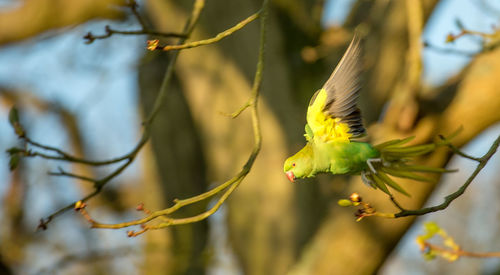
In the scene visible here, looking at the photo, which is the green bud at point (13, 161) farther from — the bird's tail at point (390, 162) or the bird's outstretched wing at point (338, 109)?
the bird's tail at point (390, 162)

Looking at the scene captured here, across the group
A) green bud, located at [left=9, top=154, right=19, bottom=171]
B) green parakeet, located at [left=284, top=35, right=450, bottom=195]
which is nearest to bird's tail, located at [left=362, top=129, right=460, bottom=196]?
green parakeet, located at [left=284, top=35, right=450, bottom=195]

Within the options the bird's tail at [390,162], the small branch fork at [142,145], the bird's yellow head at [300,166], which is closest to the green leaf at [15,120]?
the small branch fork at [142,145]

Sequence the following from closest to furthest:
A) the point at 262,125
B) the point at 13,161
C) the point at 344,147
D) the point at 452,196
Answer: the point at 452,196 < the point at 344,147 < the point at 13,161 < the point at 262,125

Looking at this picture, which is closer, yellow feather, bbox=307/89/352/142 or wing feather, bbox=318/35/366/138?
wing feather, bbox=318/35/366/138

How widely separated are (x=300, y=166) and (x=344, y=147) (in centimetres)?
10

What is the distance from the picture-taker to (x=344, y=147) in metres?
1.17

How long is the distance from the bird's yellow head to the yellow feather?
0.06 meters

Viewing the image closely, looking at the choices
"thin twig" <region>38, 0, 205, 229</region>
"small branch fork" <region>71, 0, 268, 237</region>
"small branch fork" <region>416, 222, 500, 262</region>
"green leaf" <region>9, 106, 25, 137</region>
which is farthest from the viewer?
"small branch fork" <region>416, 222, 500, 262</region>

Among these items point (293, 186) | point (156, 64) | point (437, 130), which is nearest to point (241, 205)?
point (293, 186)

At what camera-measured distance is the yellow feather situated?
1.20 m

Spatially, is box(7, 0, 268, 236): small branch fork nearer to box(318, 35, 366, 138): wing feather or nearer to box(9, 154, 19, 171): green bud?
box(9, 154, 19, 171): green bud

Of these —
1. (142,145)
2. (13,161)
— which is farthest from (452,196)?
(13,161)

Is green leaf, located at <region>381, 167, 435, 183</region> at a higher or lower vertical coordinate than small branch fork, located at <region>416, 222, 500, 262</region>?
higher

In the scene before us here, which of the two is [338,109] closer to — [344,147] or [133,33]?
[344,147]
